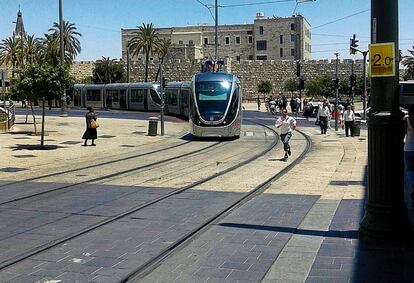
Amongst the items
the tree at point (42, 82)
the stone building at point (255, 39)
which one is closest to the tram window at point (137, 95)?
the tree at point (42, 82)

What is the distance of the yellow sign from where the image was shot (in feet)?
21.5

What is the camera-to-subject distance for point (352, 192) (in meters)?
11.3

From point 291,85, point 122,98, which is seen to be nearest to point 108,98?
point 122,98

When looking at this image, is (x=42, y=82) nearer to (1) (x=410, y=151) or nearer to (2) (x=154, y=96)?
(1) (x=410, y=151)

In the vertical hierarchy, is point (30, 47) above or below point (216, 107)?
above

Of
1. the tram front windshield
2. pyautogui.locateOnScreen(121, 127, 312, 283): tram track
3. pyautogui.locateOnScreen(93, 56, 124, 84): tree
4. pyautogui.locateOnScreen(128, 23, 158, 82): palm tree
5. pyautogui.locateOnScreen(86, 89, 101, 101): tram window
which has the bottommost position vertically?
pyautogui.locateOnScreen(121, 127, 312, 283): tram track

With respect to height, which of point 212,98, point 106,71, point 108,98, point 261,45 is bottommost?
point 212,98

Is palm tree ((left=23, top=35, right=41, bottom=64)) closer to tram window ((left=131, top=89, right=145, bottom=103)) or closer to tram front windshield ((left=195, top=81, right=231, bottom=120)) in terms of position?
tram window ((left=131, top=89, right=145, bottom=103))

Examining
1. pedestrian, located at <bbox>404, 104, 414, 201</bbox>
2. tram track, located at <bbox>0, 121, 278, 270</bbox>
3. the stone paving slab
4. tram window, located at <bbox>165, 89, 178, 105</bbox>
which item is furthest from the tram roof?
tram window, located at <bbox>165, 89, 178, 105</bbox>

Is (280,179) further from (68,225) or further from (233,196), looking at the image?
(68,225)

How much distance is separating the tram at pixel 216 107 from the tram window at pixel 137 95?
86.4 feet

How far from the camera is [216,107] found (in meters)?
26.3

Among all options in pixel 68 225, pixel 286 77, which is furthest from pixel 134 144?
pixel 286 77

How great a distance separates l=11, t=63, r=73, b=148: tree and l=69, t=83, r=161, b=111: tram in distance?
2613cm
